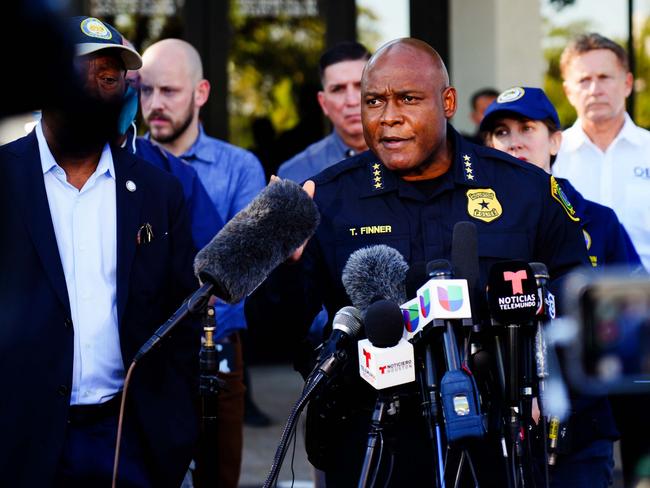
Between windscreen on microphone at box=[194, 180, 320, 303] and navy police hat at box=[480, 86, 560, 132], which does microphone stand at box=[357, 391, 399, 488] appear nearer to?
windscreen on microphone at box=[194, 180, 320, 303]

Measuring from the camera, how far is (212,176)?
5.78 metres

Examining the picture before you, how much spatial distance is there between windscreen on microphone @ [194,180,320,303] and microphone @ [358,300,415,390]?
0.39 meters

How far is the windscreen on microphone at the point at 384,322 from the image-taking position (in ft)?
9.64

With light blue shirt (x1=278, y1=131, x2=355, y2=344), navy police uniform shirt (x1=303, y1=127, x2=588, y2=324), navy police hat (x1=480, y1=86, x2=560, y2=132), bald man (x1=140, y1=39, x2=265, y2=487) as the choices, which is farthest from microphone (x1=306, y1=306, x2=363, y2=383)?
light blue shirt (x1=278, y1=131, x2=355, y2=344)

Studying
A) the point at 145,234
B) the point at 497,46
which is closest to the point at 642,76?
the point at 497,46

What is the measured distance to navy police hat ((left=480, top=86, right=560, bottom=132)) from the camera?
4.96m

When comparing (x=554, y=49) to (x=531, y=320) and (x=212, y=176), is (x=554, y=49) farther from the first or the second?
(x=531, y=320)

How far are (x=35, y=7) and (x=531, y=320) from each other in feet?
6.34

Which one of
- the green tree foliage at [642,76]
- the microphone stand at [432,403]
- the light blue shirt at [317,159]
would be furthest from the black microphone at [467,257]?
the green tree foliage at [642,76]

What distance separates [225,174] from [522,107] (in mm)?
1594

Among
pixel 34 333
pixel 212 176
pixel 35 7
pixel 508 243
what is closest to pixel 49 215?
pixel 34 333

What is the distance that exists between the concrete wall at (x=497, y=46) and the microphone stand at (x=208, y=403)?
565cm

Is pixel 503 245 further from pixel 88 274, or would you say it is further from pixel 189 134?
pixel 189 134

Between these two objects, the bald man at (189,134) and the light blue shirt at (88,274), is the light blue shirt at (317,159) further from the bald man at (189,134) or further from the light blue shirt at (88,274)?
the light blue shirt at (88,274)
